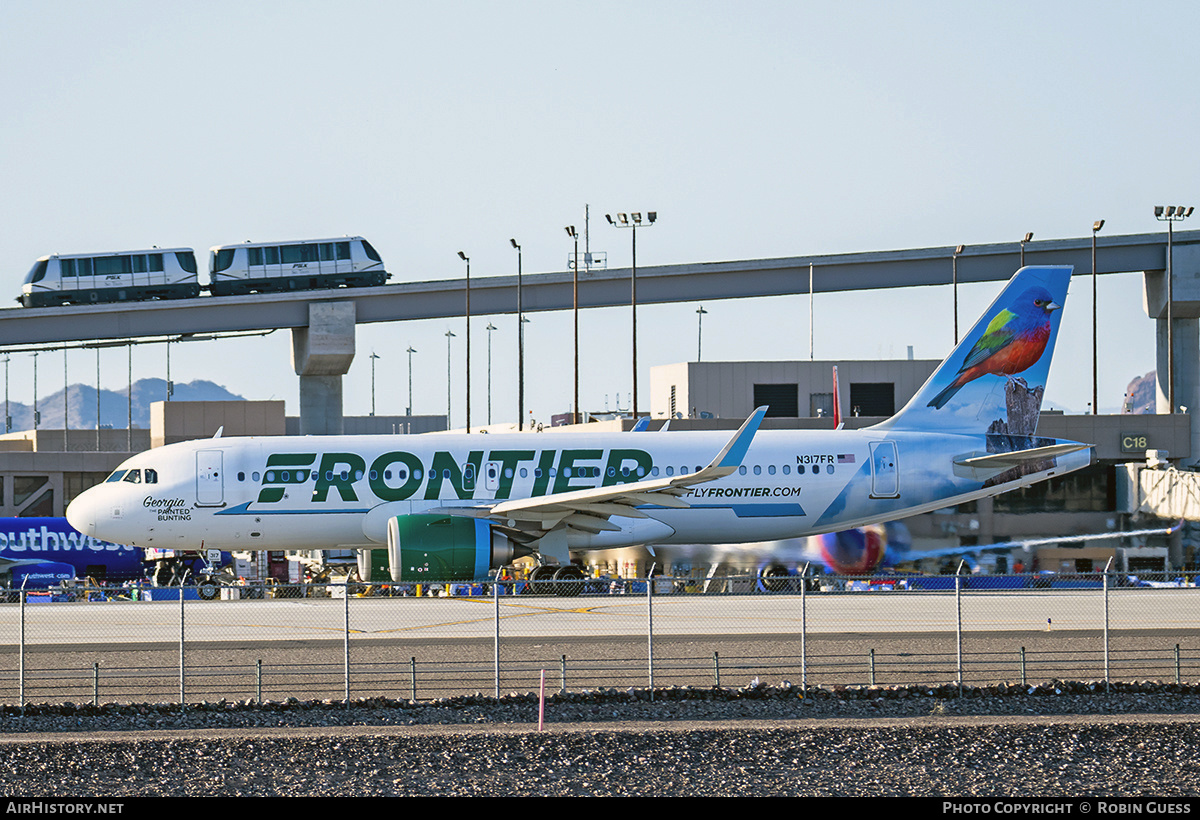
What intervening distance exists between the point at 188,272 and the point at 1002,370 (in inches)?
1761

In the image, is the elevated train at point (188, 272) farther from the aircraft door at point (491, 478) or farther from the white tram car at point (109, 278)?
the aircraft door at point (491, 478)

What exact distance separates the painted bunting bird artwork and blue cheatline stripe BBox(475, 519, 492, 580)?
14337mm

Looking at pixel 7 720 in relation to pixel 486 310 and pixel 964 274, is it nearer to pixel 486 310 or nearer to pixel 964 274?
pixel 486 310

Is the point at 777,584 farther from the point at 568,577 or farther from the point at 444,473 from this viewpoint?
the point at 444,473

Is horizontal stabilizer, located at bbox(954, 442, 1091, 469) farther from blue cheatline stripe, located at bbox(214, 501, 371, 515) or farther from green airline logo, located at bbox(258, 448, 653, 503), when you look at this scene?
blue cheatline stripe, located at bbox(214, 501, 371, 515)

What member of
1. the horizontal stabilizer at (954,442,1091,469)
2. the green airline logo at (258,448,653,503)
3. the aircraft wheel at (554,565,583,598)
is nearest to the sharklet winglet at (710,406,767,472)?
the green airline logo at (258,448,653,503)

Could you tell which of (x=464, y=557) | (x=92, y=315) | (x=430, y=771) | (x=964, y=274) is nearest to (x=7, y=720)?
(x=430, y=771)

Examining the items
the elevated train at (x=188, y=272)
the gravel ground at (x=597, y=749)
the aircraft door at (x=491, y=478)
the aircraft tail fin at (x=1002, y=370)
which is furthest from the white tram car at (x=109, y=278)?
the gravel ground at (x=597, y=749)

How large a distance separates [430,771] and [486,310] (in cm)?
5609

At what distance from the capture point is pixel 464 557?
3416cm

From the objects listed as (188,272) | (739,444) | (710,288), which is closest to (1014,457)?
(739,444)

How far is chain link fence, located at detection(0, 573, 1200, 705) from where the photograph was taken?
23.2 metres

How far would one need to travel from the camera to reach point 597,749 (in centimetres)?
1980

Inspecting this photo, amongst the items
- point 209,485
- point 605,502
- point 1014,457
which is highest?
point 1014,457
